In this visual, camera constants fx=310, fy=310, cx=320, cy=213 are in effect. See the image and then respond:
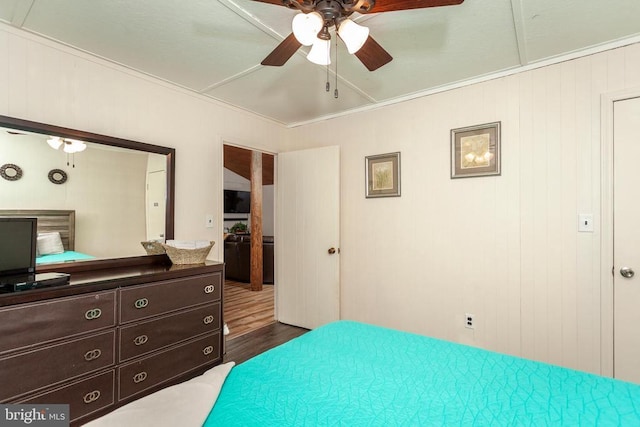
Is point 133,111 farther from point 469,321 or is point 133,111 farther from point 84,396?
point 469,321

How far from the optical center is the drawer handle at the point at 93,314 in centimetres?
177

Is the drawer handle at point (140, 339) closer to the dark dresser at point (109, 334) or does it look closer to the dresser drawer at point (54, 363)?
the dark dresser at point (109, 334)

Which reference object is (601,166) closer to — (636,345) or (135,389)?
(636,345)

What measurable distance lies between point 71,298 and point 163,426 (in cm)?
117

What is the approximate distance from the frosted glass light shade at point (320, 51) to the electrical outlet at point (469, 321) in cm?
229

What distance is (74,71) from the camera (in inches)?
84.7

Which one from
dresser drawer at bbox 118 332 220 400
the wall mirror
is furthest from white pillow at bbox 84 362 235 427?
the wall mirror

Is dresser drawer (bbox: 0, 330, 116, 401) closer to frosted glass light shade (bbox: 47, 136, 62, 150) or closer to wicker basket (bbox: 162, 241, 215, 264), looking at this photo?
wicker basket (bbox: 162, 241, 215, 264)

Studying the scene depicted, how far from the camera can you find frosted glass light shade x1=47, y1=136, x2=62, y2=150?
2.07 m

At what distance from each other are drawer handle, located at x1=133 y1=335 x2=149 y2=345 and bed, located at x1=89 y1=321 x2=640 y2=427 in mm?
989

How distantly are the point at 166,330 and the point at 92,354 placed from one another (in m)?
0.43

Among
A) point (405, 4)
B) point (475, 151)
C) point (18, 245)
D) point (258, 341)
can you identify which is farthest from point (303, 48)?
point (258, 341)

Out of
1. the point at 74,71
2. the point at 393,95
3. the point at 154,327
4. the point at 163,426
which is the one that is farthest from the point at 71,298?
the point at 393,95

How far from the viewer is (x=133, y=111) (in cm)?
247
